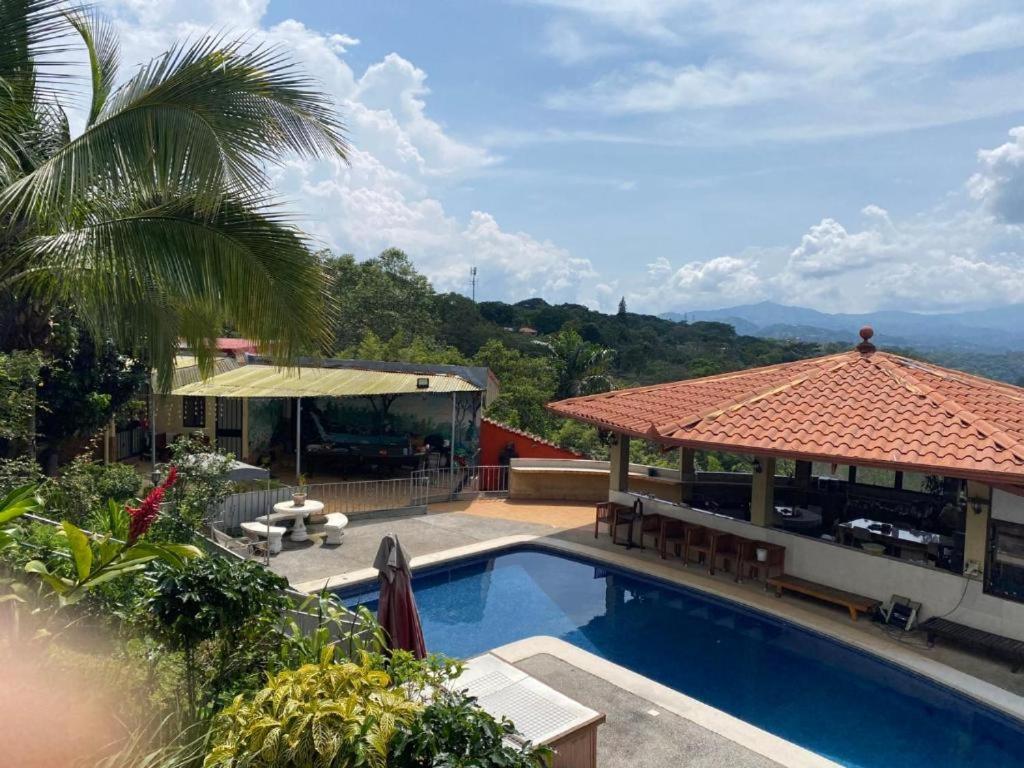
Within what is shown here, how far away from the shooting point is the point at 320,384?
60.6 feet

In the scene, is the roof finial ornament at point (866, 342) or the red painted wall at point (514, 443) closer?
the roof finial ornament at point (866, 342)

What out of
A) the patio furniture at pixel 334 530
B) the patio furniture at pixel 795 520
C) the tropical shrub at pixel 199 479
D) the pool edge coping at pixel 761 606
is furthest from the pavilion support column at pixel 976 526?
the tropical shrub at pixel 199 479

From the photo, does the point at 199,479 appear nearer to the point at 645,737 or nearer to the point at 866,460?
the point at 645,737

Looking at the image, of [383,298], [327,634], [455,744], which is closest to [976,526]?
[327,634]

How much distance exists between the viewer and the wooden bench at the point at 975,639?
9.22 metres

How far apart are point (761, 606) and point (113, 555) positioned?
932 centimetres

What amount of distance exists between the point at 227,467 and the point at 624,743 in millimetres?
8194

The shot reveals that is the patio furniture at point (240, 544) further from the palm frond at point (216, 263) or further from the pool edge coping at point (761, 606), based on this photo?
the palm frond at point (216, 263)

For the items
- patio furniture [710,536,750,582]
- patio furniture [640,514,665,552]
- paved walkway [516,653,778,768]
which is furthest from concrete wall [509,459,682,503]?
paved walkway [516,653,778,768]

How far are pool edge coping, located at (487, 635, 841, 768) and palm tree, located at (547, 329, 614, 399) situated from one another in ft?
95.0

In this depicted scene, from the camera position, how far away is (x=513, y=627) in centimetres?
1080

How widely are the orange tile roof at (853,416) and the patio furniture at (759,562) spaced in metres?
2.02

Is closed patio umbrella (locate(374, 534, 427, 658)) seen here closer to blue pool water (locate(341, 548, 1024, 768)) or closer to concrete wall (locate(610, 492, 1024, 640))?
blue pool water (locate(341, 548, 1024, 768))

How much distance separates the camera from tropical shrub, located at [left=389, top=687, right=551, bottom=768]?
11.0 feet
